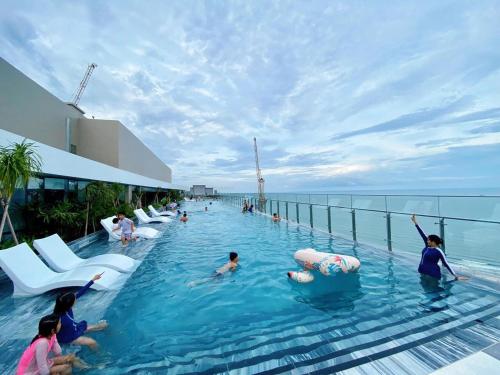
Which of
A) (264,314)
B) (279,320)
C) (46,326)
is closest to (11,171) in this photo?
(46,326)

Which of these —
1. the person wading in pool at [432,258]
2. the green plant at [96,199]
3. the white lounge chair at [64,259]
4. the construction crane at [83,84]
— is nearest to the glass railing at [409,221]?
the person wading in pool at [432,258]

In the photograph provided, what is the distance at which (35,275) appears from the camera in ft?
13.1

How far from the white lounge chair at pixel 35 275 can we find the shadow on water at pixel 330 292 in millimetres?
3242

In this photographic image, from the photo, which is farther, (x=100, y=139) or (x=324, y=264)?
(x=100, y=139)

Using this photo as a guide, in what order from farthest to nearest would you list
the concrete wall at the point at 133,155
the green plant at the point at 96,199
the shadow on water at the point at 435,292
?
the concrete wall at the point at 133,155 → the green plant at the point at 96,199 → the shadow on water at the point at 435,292

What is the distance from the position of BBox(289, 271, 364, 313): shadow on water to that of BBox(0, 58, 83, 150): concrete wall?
58.3 feet

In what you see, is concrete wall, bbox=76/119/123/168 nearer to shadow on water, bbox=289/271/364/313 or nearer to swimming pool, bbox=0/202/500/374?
swimming pool, bbox=0/202/500/374

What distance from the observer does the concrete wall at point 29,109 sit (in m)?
13.6

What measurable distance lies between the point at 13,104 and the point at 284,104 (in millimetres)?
16026

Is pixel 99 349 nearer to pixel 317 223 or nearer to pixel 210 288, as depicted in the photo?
pixel 210 288

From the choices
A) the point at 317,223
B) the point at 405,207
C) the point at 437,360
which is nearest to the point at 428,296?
the point at 437,360

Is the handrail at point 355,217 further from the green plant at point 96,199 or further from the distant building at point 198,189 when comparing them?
the distant building at point 198,189

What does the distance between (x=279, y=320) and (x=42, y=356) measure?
236 cm

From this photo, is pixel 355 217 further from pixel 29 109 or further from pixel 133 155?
pixel 133 155
